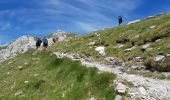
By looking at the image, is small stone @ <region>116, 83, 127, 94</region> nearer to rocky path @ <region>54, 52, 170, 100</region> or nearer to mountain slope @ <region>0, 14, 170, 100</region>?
mountain slope @ <region>0, 14, 170, 100</region>

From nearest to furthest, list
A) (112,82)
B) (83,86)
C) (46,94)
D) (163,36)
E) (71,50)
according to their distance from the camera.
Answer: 1. (112,82)
2. (83,86)
3. (46,94)
4. (163,36)
5. (71,50)

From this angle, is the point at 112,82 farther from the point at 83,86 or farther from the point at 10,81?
the point at 10,81

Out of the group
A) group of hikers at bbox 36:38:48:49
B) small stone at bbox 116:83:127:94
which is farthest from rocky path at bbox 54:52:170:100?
group of hikers at bbox 36:38:48:49

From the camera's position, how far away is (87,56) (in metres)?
40.3

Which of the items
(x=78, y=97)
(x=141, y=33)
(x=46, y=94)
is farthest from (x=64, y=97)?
(x=141, y=33)

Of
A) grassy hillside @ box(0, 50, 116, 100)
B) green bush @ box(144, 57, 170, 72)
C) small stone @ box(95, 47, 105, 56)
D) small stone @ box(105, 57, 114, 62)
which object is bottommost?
grassy hillside @ box(0, 50, 116, 100)

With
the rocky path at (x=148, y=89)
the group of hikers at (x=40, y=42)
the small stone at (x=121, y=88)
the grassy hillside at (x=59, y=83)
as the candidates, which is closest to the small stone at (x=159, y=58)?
the rocky path at (x=148, y=89)

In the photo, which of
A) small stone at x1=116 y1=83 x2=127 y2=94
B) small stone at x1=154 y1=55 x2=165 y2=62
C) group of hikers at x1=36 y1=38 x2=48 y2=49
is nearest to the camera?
small stone at x1=116 y1=83 x2=127 y2=94

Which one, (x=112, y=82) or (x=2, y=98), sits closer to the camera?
(x=112, y=82)

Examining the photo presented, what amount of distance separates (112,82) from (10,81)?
1859cm

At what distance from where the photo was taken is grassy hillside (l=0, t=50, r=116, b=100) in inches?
995

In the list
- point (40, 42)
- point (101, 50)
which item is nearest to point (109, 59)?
point (101, 50)

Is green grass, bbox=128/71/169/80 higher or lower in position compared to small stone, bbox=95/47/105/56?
lower

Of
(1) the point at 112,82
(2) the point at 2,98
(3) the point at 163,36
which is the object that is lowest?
(2) the point at 2,98
